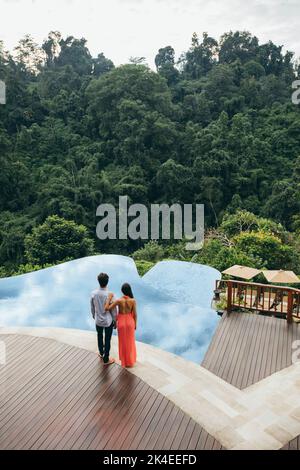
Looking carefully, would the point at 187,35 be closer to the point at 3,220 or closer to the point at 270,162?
the point at 270,162

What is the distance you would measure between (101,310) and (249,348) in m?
2.56

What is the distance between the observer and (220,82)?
99.1 ft

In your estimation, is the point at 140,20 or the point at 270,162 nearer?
the point at 270,162

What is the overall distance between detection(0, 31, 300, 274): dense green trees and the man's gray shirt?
11233 millimetres

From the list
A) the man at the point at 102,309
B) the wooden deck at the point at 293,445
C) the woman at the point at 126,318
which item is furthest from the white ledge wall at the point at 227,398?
the man at the point at 102,309

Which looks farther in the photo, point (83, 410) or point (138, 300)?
point (138, 300)

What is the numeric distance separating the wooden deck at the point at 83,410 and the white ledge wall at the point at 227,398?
0.53 ft

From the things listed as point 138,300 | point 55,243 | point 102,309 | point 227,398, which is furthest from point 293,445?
point 55,243

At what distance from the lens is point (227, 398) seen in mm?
4277

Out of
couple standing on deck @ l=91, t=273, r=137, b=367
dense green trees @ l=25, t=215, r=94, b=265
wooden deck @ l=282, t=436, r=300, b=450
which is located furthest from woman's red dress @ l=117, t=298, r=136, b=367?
dense green trees @ l=25, t=215, r=94, b=265

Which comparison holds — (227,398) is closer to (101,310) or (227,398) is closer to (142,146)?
(101,310)

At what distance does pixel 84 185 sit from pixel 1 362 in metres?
17.5

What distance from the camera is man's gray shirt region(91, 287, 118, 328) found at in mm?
4492
